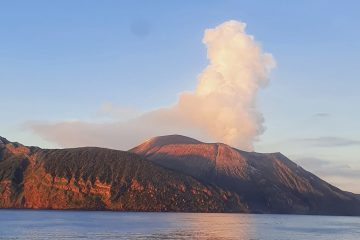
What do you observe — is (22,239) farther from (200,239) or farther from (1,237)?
(200,239)

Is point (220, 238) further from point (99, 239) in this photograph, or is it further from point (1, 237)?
point (1, 237)

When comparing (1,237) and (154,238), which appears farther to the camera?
(154,238)

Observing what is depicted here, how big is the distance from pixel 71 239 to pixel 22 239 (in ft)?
32.4

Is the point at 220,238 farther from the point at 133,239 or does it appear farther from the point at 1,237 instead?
the point at 1,237

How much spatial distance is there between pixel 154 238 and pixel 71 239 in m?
18.5

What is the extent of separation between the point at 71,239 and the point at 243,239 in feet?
136

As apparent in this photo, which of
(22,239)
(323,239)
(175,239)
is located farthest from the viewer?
(323,239)

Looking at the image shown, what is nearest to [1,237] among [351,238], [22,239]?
[22,239]

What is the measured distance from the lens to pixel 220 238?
128 m

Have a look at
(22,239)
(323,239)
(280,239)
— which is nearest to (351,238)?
(323,239)

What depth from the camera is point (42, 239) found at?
4390 inches

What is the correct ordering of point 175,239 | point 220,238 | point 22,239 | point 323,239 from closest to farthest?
point 22,239 < point 175,239 < point 220,238 < point 323,239

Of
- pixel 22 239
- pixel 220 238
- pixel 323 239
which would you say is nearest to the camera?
pixel 22 239

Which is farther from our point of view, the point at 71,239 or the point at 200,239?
the point at 200,239
